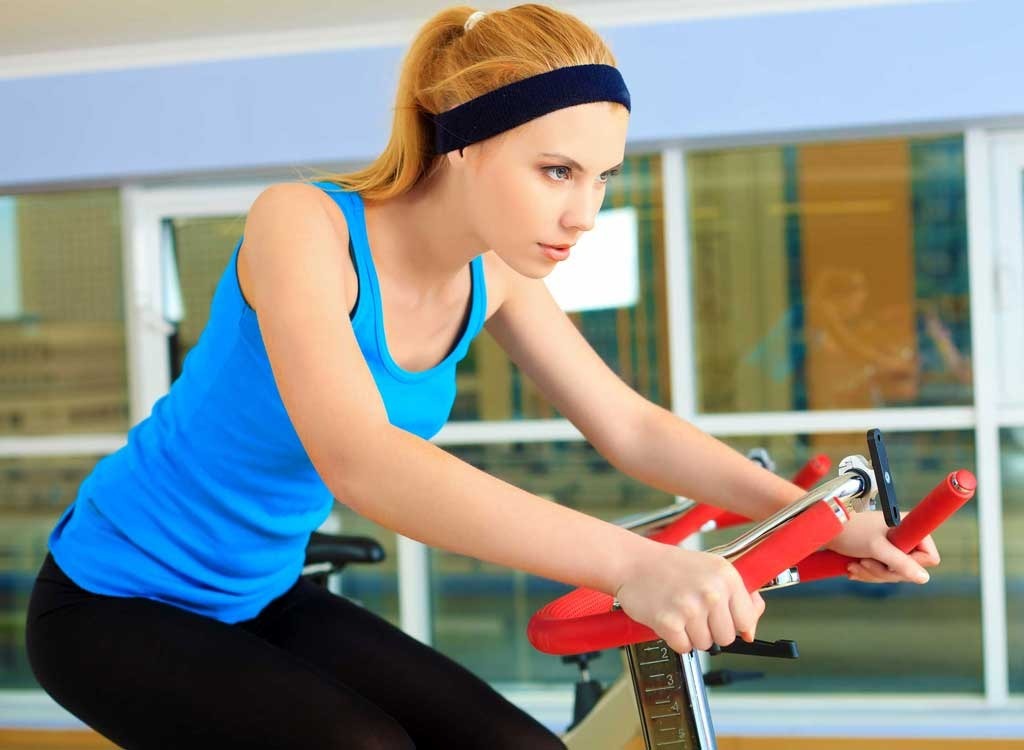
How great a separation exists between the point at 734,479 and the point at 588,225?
36 centimetres

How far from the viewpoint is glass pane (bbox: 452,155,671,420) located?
14.1 ft

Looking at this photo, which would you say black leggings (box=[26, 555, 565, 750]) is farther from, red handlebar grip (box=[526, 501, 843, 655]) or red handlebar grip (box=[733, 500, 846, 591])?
red handlebar grip (box=[733, 500, 846, 591])

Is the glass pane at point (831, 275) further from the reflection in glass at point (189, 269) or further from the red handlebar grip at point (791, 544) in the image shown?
the red handlebar grip at point (791, 544)

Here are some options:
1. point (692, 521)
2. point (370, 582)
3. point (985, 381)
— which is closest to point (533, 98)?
point (692, 521)

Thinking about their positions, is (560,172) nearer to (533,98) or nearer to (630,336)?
(533,98)

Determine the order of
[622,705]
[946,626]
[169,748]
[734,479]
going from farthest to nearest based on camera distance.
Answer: [946,626]
[622,705]
[734,479]
[169,748]

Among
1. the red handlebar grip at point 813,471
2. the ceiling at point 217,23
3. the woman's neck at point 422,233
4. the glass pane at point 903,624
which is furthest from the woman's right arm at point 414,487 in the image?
the glass pane at point 903,624

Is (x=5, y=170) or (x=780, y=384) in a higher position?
(x=5, y=170)

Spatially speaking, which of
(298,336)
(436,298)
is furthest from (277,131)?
(298,336)

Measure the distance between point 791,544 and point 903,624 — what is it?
437 centimetres

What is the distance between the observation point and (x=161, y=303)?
14.4 ft

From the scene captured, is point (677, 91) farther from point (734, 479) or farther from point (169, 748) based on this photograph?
point (169, 748)

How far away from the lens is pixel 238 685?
1060mm

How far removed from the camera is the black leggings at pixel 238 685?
1056 millimetres
